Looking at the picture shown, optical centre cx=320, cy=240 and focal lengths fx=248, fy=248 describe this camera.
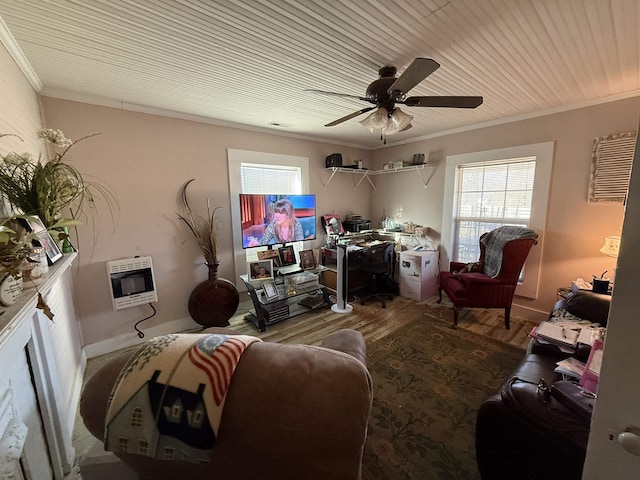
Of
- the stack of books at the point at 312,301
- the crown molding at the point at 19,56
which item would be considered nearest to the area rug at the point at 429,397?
the stack of books at the point at 312,301

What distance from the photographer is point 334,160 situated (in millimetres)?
3682

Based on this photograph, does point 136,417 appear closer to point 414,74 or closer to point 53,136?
point 53,136

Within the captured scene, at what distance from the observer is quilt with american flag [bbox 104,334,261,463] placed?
0.64m

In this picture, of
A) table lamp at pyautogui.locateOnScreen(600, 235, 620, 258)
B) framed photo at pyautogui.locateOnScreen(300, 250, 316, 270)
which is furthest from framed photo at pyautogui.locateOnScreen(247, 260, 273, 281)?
table lamp at pyautogui.locateOnScreen(600, 235, 620, 258)

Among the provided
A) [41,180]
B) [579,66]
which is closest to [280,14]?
[41,180]

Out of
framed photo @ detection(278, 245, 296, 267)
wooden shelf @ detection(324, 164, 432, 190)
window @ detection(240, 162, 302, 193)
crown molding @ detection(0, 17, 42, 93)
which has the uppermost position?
crown molding @ detection(0, 17, 42, 93)

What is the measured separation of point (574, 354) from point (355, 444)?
154 cm

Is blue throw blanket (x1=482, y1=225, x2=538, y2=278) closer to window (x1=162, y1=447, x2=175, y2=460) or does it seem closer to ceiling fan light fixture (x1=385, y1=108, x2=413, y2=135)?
ceiling fan light fixture (x1=385, y1=108, x2=413, y2=135)

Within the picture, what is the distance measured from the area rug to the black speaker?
2.41 m

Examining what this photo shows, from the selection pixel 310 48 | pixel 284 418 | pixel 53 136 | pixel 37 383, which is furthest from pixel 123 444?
pixel 310 48

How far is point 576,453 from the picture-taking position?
0.87m

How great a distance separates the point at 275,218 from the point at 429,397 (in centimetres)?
226

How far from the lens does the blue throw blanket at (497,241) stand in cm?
261

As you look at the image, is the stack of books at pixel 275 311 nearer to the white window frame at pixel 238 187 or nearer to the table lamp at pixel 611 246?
the white window frame at pixel 238 187
